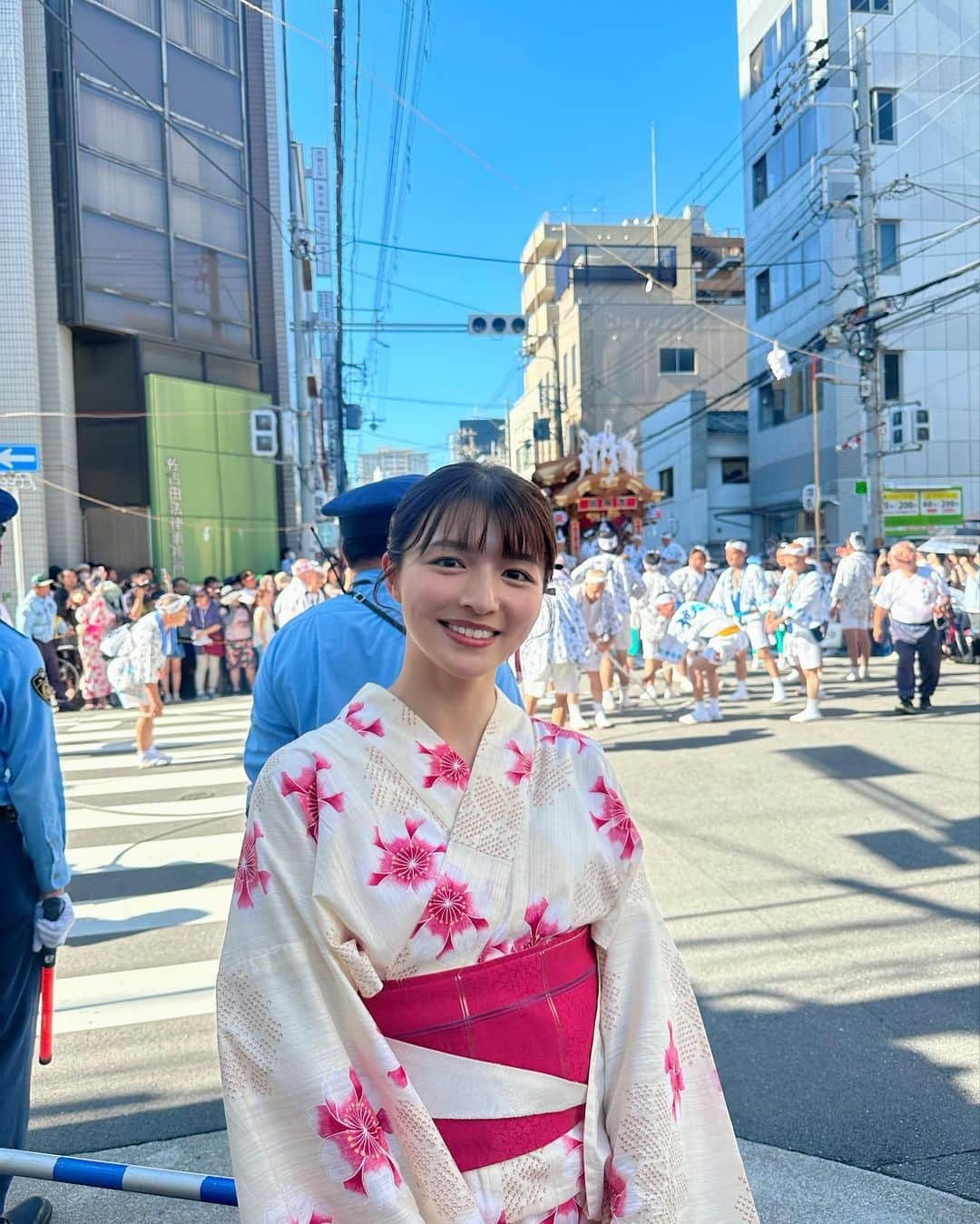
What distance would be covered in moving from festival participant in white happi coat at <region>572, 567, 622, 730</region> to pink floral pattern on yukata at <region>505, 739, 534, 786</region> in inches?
356

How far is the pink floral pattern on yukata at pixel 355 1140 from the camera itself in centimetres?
129

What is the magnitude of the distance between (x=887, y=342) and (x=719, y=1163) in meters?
29.0

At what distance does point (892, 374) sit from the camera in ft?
91.6

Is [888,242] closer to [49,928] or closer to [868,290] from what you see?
[868,290]

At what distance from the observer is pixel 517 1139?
4.53 feet

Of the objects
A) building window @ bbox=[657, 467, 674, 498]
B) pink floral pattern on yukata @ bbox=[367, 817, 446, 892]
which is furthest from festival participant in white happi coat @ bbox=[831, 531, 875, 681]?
building window @ bbox=[657, 467, 674, 498]

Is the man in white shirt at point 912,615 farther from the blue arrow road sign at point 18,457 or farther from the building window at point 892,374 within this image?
the building window at point 892,374

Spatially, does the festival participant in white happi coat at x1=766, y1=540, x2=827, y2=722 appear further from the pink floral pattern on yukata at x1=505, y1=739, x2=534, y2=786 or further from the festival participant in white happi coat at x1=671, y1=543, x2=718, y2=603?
the pink floral pattern on yukata at x1=505, y1=739, x2=534, y2=786

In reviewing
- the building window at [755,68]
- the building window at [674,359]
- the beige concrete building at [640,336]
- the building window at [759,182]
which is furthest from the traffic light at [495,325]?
the building window at [674,359]

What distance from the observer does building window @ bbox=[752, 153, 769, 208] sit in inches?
1224

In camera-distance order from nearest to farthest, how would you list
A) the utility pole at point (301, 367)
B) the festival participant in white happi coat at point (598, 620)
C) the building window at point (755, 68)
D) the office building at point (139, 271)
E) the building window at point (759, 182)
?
the festival participant in white happi coat at point (598, 620) < the office building at point (139, 271) < the utility pole at point (301, 367) < the building window at point (755, 68) < the building window at point (759, 182)

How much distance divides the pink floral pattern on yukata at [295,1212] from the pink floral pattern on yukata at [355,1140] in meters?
0.06

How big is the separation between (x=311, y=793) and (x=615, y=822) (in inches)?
18.8

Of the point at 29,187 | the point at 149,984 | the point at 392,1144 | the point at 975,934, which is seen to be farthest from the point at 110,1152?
the point at 29,187
